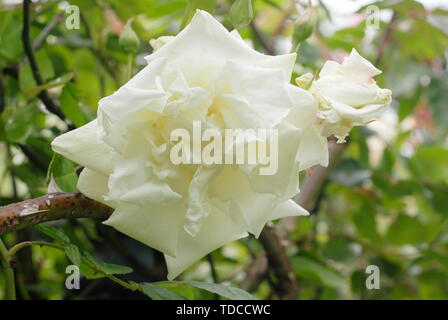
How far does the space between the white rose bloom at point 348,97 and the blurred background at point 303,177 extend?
20 cm

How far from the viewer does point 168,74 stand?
15.6 inches

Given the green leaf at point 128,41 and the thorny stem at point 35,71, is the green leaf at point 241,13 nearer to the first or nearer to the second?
the green leaf at point 128,41

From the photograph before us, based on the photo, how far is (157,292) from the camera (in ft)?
1.61

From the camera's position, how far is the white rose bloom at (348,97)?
404mm

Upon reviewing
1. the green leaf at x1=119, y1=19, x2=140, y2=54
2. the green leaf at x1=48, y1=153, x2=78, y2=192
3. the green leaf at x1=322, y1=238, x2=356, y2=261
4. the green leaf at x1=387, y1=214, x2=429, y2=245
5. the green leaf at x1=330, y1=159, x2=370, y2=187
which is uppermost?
the green leaf at x1=119, y1=19, x2=140, y2=54

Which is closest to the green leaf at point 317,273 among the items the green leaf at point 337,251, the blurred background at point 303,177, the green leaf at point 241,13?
the blurred background at point 303,177

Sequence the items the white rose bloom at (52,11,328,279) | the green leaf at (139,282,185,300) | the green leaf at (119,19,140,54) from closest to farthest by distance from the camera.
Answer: the white rose bloom at (52,11,328,279) < the green leaf at (139,282,185,300) < the green leaf at (119,19,140,54)

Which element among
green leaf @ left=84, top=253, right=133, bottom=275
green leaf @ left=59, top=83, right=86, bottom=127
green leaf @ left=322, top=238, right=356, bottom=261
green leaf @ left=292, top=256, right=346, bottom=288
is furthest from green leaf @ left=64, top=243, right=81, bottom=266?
green leaf @ left=322, top=238, right=356, bottom=261

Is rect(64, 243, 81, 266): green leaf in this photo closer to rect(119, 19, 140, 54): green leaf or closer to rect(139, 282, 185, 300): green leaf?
rect(139, 282, 185, 300): green leaf

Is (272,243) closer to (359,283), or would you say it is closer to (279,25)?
(359,283)

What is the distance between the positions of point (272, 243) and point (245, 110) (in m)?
0.37

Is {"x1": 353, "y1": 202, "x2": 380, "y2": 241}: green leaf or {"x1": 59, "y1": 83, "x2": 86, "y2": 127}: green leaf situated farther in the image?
{"x1": 353, "y1": 202, "x2": 380, "y2": 241}: green leaf

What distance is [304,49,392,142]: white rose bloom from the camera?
1.32 ft

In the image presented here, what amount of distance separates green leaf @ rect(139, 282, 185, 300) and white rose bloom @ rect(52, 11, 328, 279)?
7 cm
